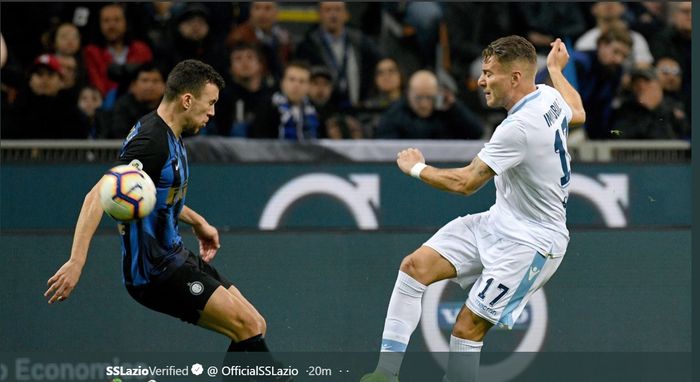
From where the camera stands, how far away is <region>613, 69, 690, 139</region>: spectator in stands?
1058 cm

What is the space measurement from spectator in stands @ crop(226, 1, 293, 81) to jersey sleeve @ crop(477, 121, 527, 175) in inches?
184

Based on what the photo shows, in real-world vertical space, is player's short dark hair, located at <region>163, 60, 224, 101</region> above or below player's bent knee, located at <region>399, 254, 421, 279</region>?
above

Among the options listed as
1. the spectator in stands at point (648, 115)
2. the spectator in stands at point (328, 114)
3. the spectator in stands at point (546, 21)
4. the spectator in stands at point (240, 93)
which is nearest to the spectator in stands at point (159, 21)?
the spectator in stands at point (240, 93)

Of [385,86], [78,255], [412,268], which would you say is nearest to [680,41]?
[385,86]

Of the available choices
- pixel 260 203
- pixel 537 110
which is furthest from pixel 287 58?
pixel 537 110

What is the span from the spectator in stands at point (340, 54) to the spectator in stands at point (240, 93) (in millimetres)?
763

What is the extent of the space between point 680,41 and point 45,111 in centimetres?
617

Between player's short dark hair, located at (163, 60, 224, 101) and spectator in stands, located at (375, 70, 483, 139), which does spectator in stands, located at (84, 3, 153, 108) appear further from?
player's short dark hair, located at (163, 60, 224, 101)

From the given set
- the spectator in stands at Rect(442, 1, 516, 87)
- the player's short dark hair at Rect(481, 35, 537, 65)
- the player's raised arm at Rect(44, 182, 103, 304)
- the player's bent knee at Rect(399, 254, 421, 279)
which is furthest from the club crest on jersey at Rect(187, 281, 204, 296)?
the spectator in stands at Rect(442, 1, 516, 87)

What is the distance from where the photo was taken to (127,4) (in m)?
11.0

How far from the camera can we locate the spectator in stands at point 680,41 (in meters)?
11.5

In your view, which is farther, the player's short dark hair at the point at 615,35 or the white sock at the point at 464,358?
the player's short dark hair at the point at 615,35

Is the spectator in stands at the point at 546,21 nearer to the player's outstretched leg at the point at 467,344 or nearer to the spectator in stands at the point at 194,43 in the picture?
the spectator in stands at the point at 194,43

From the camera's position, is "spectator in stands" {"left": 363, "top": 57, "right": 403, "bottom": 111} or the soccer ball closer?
the soccer ball
